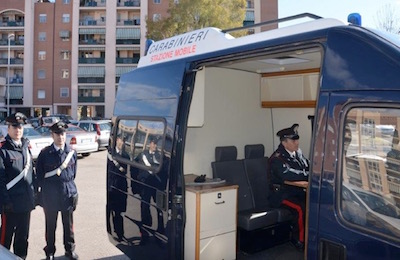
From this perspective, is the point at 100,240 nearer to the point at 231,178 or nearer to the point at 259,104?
the point at 231,178

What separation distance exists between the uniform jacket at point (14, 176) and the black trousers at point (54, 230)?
1.24 feet

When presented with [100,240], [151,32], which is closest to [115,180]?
[100,240]

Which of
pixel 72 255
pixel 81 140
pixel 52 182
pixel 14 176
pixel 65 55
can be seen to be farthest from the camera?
pixel 65 55

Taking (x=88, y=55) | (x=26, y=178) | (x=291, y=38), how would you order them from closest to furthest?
(x=291, y=38), (x=26, y=178), (x=88, y=55)

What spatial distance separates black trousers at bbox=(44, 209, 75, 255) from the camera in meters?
4.72

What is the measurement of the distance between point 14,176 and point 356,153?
3733mm

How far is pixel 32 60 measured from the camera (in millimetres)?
53250

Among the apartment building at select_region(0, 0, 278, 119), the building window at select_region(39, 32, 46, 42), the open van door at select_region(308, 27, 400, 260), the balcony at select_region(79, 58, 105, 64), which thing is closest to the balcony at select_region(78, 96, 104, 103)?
the apartment building at select_region(0, 0, 278, 119)

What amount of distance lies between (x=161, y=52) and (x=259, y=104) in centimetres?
211

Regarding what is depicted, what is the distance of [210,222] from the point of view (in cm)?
362

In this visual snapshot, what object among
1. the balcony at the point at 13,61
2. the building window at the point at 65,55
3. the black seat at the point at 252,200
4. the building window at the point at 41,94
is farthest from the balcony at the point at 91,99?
the black seat at the point at 252,200

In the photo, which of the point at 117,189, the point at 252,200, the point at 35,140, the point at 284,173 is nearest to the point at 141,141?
the point at 117,189

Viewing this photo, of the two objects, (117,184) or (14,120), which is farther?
(117,184)

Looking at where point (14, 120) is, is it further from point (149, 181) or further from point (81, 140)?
point (81, 140)
